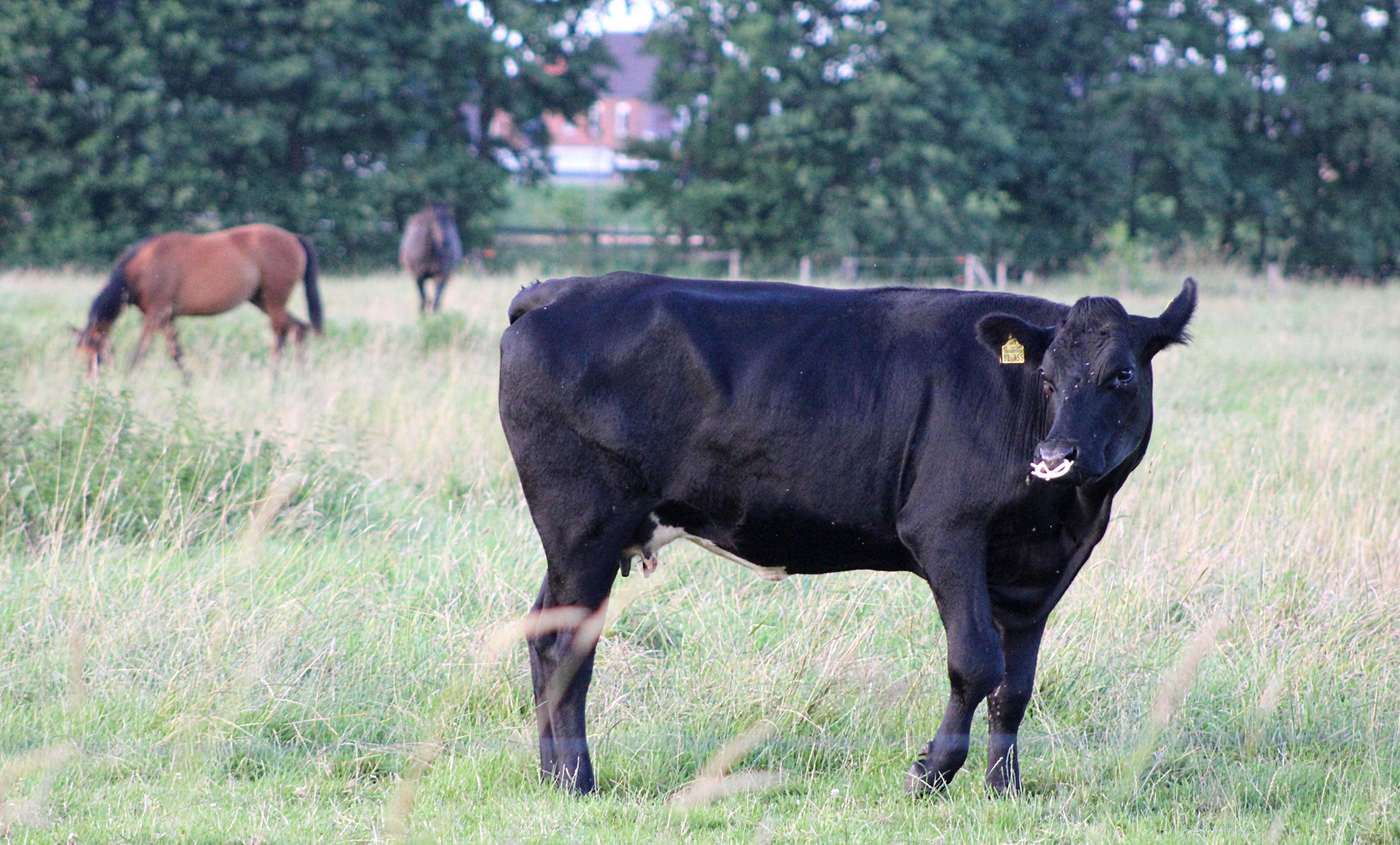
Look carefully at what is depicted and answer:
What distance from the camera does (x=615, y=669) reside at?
16.0 ft

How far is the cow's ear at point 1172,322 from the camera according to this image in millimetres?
3715

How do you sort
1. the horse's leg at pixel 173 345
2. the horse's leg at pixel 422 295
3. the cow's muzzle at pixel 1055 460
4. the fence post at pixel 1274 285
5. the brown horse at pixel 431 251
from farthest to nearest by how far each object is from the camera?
the fence post at pixel 1274 285 → the brown horse at pixel 431 251 → the horse's leg at pixel 422 295 → the horse's leg at pixel 173 345 → the cow's muzzle at pixel 1055 460

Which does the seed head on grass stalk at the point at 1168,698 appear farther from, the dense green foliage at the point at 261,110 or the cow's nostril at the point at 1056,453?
the dense green foliage at the point at 261,110

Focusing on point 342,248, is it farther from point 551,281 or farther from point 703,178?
point 551,281

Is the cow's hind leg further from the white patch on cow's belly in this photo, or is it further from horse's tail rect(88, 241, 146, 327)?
horse's tail rect(88, 241, 146, 327)

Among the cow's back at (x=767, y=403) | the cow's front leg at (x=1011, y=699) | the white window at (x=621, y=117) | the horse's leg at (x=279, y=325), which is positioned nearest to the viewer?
the cow's back at (x=767, y=403)

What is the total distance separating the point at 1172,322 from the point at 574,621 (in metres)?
2.07

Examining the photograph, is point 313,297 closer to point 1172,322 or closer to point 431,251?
point 431,251

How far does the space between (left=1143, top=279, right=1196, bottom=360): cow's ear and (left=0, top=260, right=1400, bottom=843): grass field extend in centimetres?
106

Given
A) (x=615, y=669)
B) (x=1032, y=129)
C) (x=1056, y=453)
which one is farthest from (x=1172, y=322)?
(x=1032, y=129)

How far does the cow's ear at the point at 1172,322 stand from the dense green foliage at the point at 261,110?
29895 mm

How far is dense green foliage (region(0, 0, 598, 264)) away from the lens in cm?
2941

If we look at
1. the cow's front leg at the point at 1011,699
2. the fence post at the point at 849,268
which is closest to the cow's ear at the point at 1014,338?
the cow's front leg at the point at 1011,699

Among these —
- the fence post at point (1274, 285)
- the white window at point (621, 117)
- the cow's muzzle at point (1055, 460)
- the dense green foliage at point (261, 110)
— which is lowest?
the fence post at point (1274, 285)
